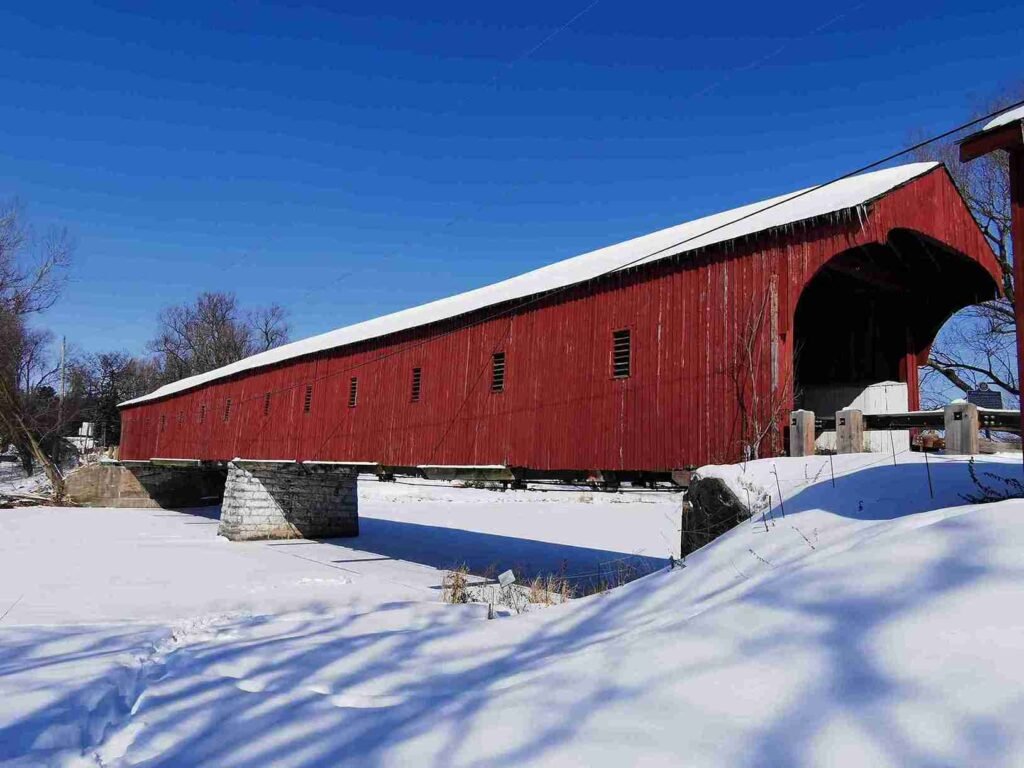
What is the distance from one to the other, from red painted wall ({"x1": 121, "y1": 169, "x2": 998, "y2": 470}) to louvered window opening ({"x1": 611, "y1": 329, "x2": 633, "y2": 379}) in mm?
98

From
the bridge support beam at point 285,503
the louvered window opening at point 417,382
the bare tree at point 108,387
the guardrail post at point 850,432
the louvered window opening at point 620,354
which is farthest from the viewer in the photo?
the bare tree at point 108,387

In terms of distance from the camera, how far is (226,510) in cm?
2106

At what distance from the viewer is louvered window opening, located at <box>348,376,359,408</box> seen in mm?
17094

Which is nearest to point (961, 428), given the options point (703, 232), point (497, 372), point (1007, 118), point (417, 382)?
point (1007, 118)

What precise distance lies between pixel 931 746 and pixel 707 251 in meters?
8.03

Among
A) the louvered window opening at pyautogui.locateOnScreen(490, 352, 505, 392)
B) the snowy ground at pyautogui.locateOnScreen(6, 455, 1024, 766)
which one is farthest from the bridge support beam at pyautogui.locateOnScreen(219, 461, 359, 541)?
the snowy ground at pyautogui.locateOnScreen(6, 455, 1024, 766)

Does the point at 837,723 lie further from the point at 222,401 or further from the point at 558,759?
the point at 222,401

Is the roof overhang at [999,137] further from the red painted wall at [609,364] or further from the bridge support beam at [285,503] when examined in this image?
the bridge support beam at [285,503]

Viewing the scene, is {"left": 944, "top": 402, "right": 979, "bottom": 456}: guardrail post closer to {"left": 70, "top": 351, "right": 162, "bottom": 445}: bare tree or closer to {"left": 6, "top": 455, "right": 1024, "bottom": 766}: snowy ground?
{"left": 6, "top": 455, "right": 1024, "bottom": 766}: snowy ground

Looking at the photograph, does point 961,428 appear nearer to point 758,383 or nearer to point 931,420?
point 931,420

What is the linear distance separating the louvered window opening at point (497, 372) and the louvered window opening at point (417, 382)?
2444mm

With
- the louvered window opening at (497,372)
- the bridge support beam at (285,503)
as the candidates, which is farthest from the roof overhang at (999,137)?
the bridge support beam at (285,503)

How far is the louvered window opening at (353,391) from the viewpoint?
17.1 m

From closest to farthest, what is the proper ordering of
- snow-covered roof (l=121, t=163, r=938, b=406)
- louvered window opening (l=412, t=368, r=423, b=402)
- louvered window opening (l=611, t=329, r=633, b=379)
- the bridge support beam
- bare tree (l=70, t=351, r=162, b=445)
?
snow-covered roof (l=121, t=163, r=938, b=406) < louvered window opening (l=611, t=329, r=633, b=379) < louvered window opening (l=412, t=368, r=423, b=402) < the bridge support beam < bare tree (l=70, t=351, r=162, b=445)
